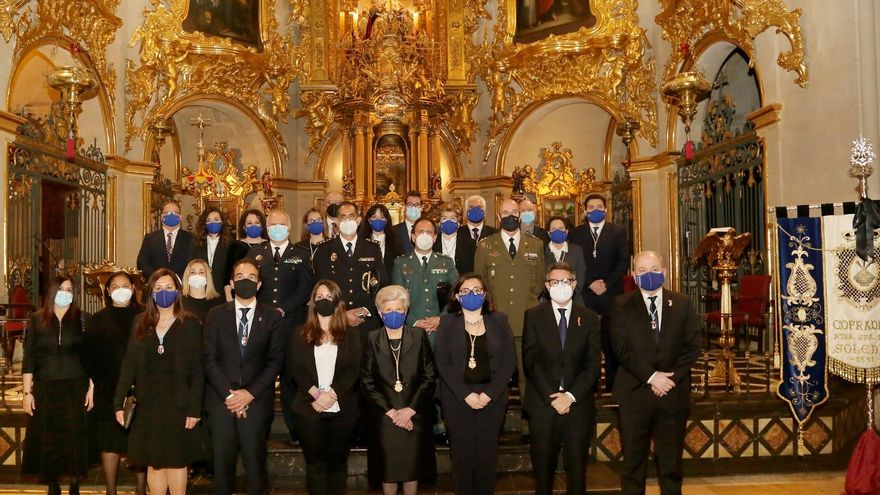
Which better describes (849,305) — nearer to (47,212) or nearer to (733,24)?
(733,24)

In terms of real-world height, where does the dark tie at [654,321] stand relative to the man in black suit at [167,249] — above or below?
below

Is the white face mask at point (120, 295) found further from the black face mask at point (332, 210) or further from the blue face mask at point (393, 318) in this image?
the black face mask at point (332, 210)

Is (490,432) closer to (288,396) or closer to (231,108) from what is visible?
(288,396)

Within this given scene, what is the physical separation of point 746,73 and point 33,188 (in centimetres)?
1055

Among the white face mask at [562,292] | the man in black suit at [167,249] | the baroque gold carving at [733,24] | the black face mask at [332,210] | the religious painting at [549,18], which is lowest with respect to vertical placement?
the white face mask at [562,292]

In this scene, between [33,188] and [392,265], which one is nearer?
[392,265]

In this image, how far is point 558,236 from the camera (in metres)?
6.63

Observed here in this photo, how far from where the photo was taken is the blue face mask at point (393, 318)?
507 centimetres

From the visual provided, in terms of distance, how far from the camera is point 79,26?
1175cm

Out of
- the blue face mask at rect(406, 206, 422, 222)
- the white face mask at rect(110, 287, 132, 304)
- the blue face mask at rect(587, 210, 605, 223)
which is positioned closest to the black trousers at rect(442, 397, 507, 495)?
the blue face mask at rect(406, 206, 422, 222)

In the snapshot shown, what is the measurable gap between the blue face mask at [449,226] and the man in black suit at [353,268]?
0.62 metres

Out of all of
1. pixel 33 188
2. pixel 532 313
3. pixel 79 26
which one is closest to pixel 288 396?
pixel 532 313

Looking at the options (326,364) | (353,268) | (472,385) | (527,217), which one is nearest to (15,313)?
(353,268)

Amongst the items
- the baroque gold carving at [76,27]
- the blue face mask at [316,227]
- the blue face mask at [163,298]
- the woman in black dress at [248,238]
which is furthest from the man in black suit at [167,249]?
the baroque gold carving at [76,27]
